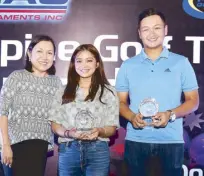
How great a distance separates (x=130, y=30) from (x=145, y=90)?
914 millimetres

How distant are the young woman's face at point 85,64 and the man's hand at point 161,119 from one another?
661mm

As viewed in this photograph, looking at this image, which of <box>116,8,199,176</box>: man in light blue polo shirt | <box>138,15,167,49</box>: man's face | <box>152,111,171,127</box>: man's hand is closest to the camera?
<box>152,111,171,127</box>: man's hand

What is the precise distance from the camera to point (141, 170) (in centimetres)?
309

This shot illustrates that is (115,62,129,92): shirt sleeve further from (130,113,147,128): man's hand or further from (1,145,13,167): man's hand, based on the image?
(1,145,13,167): man's hand

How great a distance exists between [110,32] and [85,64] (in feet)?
2.67

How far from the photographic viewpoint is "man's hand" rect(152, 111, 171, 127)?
9.61 feet

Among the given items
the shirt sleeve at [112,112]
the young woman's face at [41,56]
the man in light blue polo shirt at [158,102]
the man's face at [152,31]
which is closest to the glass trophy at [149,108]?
the man in light blue polo shirt at [158,102]

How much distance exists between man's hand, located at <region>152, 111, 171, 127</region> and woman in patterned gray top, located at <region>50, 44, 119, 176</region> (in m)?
0.32

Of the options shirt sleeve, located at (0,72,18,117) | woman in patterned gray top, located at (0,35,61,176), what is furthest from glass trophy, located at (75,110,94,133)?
shirt sleeve, located at (0,72,18,117)

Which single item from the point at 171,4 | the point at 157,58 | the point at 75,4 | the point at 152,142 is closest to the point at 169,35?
the point at 171,4

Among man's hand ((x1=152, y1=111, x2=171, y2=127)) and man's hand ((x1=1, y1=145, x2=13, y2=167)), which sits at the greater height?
man's hand ((x1=152, y1=111, x2=171, y2=127))

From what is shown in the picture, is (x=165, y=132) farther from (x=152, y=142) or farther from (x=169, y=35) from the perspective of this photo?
(x=169, y=35)

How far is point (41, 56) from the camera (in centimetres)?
323

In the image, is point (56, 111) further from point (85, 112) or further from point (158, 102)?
point (158, 102)
